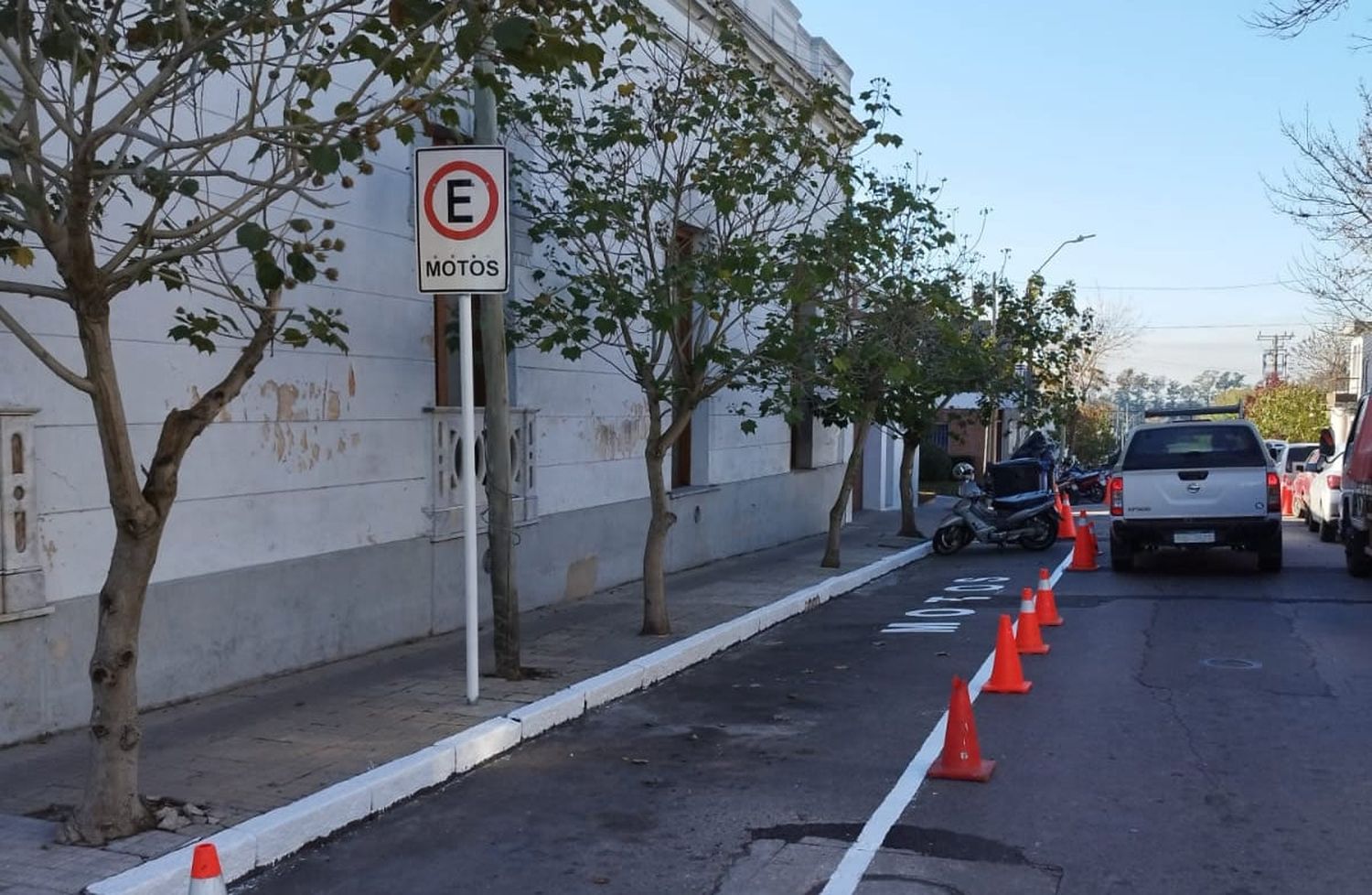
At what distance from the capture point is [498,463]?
345 inches

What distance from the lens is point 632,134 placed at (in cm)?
1009

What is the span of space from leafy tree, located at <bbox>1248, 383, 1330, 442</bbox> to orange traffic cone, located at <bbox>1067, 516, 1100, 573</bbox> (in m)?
43.4

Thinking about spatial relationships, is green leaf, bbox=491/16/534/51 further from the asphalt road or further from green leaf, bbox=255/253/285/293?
the asphalt road

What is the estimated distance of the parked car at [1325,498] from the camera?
20659 mm

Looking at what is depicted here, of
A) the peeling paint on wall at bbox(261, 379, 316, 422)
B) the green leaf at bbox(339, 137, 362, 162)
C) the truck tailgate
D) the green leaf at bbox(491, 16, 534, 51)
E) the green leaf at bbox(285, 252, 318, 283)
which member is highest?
the green leaf at bbox(491, 16, 534, 51)

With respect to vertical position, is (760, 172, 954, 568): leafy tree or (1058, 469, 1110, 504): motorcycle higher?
(760, 172, 954, 568): leafy tree

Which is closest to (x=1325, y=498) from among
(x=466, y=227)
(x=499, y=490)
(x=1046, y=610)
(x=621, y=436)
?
(x=1046, y=610)

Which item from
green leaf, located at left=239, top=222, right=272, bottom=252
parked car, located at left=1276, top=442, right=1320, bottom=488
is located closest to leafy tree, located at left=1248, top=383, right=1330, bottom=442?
parked car, located at left=1276, top=442, right=1320, bottom=488

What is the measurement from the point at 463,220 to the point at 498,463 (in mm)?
1745

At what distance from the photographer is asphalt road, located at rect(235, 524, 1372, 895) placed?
5266mm

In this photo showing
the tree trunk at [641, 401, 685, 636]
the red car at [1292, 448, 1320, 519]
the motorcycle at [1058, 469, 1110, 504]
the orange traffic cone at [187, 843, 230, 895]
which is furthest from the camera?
the motorcycle at [1058, 469, 1110, 504]

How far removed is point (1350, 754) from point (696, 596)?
750 centimetres

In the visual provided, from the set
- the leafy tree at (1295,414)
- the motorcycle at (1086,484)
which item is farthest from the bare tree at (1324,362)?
the motorcycle at (1086,484)

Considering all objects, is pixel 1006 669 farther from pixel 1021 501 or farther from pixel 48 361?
pixel 1021 501
